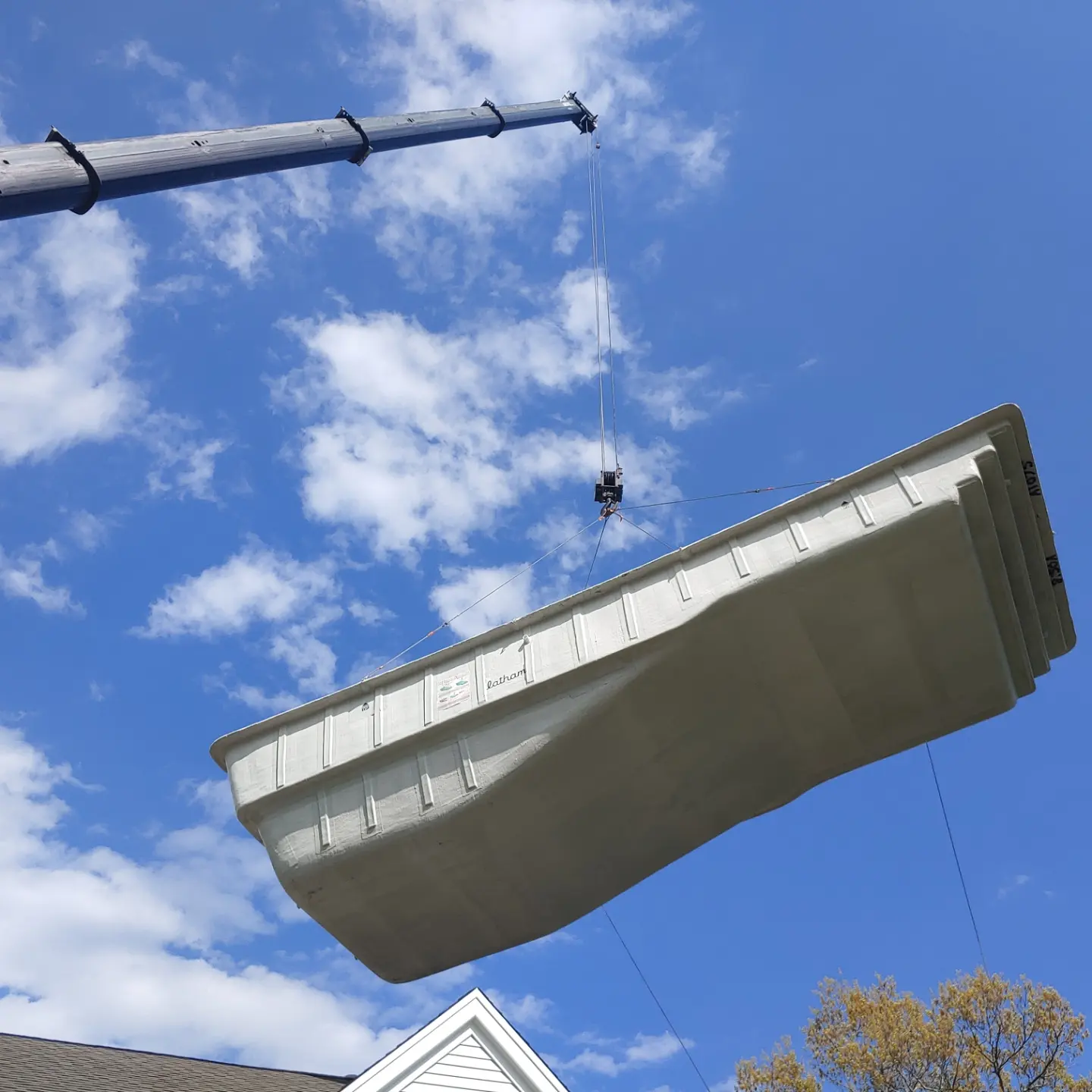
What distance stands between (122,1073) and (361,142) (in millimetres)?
14359

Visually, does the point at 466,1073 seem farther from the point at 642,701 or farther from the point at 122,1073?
the point at 642,701

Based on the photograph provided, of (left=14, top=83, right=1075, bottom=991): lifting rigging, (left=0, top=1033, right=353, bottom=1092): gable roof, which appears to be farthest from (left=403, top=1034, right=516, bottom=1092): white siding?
(left=0, top=1033, right=353, bottom=1092): gable roof

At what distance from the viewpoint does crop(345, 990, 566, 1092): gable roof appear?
43.1 feet

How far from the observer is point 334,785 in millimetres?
13461

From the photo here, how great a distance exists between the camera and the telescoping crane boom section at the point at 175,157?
32.5ft

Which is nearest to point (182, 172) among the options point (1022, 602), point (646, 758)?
point (646, 758)

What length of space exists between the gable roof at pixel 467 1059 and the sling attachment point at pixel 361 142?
13.1m

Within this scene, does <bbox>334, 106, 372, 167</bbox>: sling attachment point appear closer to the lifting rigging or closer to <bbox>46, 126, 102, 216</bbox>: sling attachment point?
the lifting rigging

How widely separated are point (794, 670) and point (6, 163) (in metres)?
10.2

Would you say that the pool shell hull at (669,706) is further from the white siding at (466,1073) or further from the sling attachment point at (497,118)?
the sling attachment point at (497,118)

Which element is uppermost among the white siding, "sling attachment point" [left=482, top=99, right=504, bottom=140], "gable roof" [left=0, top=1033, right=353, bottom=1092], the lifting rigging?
"sling attachment point" [left=482, top=99, right=504, bottom=140]

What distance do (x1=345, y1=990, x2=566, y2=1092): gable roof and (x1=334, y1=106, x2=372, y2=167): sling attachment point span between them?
517 inches

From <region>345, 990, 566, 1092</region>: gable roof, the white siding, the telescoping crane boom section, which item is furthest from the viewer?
the white siding

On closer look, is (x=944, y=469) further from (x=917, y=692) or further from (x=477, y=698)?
(x=477, y=698)
